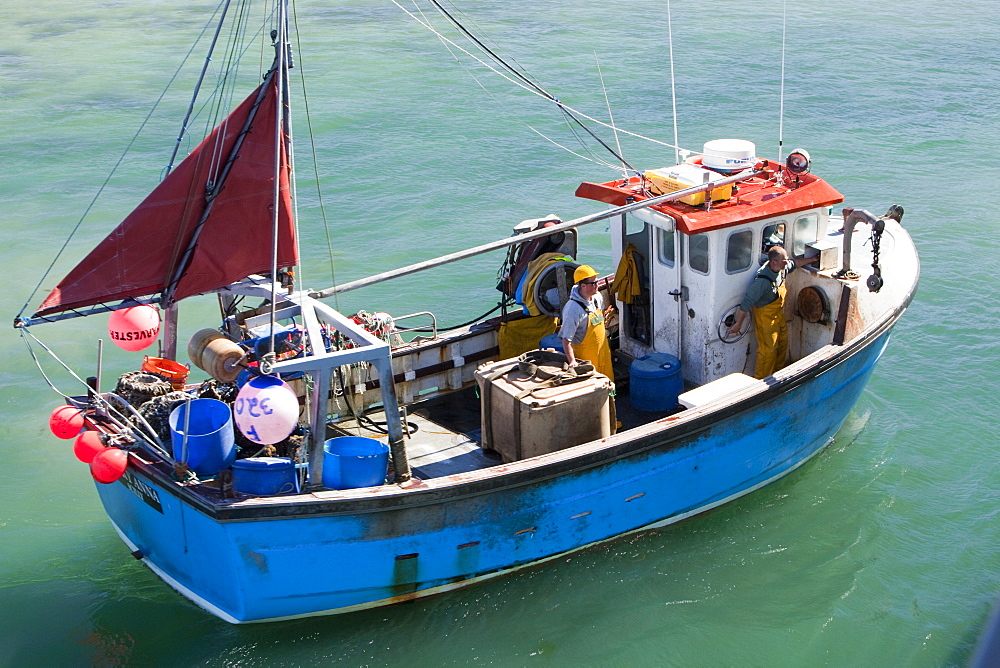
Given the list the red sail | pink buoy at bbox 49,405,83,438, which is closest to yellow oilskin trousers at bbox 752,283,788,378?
the red sail

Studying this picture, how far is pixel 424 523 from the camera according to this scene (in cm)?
687

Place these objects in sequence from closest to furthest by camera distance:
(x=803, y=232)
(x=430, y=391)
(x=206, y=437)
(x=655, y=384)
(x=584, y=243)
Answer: (x=206, y=437) → (x=655, y=384) → (x=803, y=232) → (x=430, y=391) → (x=584, y=243)

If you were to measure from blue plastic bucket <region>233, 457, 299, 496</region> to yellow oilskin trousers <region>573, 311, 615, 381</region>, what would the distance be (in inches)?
100

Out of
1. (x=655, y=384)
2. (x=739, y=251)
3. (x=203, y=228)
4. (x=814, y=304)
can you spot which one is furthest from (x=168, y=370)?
(x=814, y=304)

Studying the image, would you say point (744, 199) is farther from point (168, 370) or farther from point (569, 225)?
point (168, 370)

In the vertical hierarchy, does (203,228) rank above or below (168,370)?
above

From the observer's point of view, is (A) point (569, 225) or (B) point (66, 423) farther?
(A) point (569, 225)

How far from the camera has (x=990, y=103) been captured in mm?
20406

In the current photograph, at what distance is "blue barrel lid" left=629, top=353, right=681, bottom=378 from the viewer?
8220mm

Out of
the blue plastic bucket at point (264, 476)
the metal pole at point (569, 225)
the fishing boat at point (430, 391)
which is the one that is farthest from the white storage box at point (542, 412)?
the blue plastic bucket at point (264, 476)

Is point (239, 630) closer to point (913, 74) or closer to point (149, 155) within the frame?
point (149, 155)

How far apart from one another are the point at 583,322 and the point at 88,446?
3.68 m

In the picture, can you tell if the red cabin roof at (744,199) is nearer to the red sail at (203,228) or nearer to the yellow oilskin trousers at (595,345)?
the yellow oilskin trousers at (595,345)

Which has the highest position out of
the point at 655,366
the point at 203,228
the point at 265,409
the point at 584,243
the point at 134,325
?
the point at 203,228
